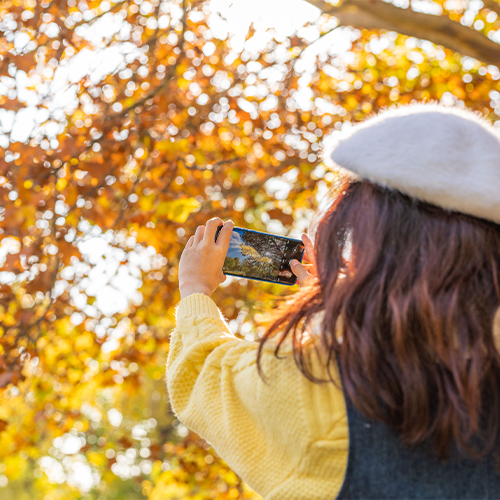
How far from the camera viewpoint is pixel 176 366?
1.17 meters

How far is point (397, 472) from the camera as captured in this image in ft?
3.17

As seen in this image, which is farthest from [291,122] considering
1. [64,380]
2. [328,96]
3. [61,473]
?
[61,473]

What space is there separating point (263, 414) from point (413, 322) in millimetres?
346

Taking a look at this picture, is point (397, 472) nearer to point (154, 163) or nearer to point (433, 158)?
point (433, 158)

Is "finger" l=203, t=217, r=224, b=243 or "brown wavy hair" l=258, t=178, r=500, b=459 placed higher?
"brown wavy hair" l=258, t=178, r=500, b=459

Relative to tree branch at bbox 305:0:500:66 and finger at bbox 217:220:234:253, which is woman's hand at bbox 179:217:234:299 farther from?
tree branch at bbox 305:0:500:66

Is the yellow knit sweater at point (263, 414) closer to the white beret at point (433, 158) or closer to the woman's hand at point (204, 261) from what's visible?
the woman's hand at point (204, 261)

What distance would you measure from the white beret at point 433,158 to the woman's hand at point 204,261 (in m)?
0.47

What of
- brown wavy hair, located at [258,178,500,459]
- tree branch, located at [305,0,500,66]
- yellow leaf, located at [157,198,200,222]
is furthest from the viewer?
tree branch, located at [305,0,500,66]

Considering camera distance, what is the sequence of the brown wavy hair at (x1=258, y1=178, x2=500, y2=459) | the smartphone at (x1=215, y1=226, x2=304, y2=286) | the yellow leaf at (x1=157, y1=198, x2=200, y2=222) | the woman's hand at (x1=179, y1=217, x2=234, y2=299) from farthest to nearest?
the yellow leaf at (x1=157, y1=198, x2=200, y2=222)
the smartphone at (x1=215, y1=226, x2=304, y2=286)
the woman's hand at (x1=179, y1=217, x2=234, y2=299)
the brown wavy hair at (x1=258, y1=178, x2=500, y2=459)

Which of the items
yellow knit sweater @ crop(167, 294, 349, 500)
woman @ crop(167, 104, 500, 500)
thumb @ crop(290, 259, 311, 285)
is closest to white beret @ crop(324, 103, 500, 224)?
woman @ crop(167, 104, 500, 500)

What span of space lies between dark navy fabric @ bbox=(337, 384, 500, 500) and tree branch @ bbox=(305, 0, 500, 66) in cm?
267

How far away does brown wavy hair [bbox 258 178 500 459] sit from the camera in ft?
3.02

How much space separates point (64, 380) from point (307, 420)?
3.69 metres
